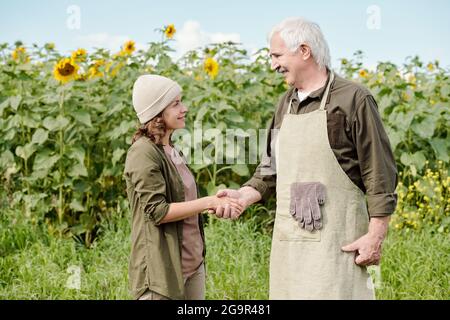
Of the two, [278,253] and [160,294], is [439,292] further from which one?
[160,294]

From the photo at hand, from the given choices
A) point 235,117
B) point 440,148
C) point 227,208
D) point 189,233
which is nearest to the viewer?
point 189,233

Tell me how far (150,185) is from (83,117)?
2.25 metres

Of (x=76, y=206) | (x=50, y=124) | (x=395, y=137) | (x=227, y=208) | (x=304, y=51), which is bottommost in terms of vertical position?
(x=76, y=206)

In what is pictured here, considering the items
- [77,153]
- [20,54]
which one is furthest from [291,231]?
[20,54]

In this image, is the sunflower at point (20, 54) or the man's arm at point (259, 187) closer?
the man's arm at point (259, 187)

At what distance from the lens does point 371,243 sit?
2.36 metres

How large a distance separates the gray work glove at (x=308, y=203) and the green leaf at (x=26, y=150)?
2.78 metres

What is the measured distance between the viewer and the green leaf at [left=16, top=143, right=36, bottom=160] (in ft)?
15.5

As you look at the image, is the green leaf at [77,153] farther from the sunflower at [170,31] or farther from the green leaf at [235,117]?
the sunflower at [170,31]

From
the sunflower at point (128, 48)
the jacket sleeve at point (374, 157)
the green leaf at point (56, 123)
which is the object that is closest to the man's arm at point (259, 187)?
the jacket sleeve at point (374, 157)

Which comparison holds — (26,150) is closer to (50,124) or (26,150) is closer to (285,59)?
(50,124)

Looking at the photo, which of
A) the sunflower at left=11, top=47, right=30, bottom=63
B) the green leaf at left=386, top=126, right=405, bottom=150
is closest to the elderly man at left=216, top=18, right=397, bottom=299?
the green leaf at left=386, top=126, right=405, bottom=150

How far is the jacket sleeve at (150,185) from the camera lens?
8.14 feet

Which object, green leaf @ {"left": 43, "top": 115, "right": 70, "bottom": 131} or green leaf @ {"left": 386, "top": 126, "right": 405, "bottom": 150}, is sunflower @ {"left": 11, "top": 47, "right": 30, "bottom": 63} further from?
green leaf @ {"left": 386, "top": 126, "right": 405, "bottom": 150}
